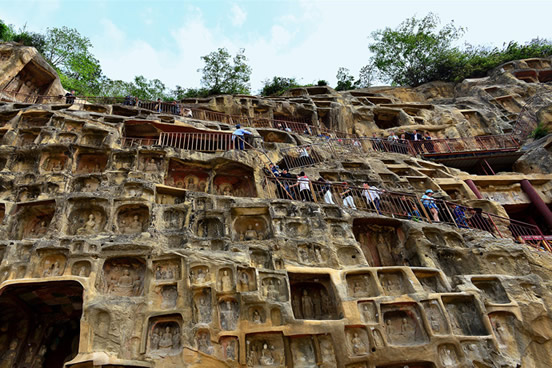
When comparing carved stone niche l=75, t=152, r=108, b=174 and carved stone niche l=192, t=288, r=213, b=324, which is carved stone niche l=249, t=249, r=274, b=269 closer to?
carved stone niche l=192, t=288, r=213, b=324

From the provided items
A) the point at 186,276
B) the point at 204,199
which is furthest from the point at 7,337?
the point at 204,199

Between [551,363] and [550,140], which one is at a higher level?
[550,140]

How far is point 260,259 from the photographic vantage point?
9.28 m

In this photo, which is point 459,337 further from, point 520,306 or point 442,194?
point 442,194

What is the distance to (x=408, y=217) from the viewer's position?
37.8 feet

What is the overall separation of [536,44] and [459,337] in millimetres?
36742

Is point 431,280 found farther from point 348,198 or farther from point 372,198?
point 348,198

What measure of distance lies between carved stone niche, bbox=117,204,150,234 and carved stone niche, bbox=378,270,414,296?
23.4 feet

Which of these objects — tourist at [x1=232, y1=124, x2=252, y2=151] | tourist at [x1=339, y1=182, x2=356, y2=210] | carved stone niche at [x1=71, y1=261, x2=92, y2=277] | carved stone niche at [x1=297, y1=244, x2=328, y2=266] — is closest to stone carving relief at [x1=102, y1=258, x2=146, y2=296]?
carved stone niche at [x1=71, y1=261, x2=92, y2=277]

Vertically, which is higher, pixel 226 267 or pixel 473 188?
pixel 473 188

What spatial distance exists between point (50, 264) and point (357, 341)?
7883 millimetres

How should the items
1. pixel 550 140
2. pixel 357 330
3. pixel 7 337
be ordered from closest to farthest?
pixel 357 330 < pixel 7 337 < pixel 550 140

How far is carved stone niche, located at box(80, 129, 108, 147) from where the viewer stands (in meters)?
13.3

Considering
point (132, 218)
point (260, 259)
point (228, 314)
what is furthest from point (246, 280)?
point (132, 218)
